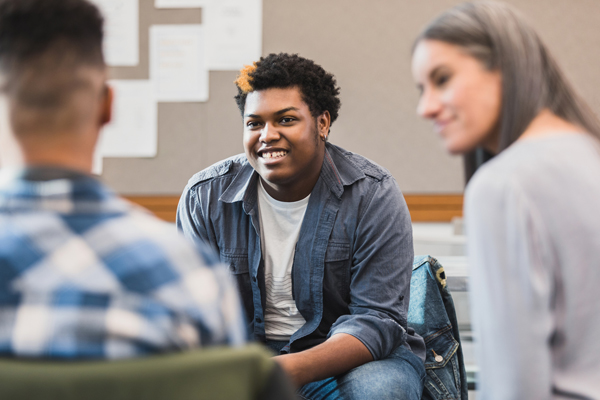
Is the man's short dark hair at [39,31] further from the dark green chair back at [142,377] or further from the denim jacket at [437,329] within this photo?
the denim jacket at [437,329]

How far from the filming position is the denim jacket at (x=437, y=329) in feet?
4.28

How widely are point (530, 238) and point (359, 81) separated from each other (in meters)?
1.69

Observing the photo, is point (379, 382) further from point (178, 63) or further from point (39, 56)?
point (178, 63)

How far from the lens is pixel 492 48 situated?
701mm

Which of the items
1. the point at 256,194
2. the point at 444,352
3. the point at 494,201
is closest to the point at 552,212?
the point at 494,201

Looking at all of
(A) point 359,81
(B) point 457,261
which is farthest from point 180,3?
(B) point 457,261

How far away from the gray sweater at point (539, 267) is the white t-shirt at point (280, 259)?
78 cm

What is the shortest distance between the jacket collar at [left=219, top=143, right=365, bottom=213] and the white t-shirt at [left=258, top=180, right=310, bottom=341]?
0.18ft

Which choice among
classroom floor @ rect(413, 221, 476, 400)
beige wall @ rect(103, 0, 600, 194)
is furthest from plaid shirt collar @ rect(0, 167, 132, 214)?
beige wall @ rect(103, 0, 600, 194)

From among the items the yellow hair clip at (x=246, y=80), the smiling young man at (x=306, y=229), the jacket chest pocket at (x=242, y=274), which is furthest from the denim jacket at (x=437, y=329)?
the yellow hair clip at (x=246, y=80)

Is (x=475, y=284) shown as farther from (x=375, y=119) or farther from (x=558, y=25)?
(x=558, y=25)

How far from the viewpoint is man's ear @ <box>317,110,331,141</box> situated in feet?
4.91

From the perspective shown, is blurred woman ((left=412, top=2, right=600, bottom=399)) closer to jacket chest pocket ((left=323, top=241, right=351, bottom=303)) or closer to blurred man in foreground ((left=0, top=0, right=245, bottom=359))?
blurred man in foreground ((left=0, top=0, right=245, bottom=359))

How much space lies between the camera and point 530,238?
0.61 m
